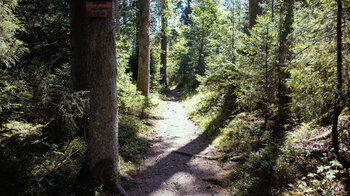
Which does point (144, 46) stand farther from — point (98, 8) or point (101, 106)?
point (101, 106)

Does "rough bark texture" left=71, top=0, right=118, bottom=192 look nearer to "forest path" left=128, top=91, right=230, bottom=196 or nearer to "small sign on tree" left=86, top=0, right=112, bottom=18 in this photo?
"small sign on tree" left=86, top=0, right=112, bottom=18

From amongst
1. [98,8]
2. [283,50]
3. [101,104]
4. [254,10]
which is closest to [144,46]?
[254,10]

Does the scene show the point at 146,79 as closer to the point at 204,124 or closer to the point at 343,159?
the point at 204,124

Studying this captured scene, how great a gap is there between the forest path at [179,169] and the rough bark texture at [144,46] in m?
4.22

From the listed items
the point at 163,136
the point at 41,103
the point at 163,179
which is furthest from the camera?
the point at 163,136

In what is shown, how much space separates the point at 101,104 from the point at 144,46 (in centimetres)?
833

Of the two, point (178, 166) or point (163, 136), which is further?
point (163, 136)

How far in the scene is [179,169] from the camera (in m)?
5.83

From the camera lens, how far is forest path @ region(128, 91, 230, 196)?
4781 millimetres

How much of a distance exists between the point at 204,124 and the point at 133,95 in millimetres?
3938

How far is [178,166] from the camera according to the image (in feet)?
19.7

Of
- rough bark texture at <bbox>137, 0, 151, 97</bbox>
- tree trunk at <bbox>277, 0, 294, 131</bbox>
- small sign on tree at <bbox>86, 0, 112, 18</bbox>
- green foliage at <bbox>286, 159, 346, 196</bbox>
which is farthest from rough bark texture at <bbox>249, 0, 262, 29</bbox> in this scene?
small sign on tree at <bbox>86, 0, 112, 18</bbox>

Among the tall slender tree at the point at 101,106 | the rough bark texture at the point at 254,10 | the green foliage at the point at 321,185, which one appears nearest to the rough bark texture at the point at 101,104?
the tall slender tree at the point at 101,106

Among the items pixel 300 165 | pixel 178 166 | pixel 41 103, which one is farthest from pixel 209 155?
pixel 41 103
